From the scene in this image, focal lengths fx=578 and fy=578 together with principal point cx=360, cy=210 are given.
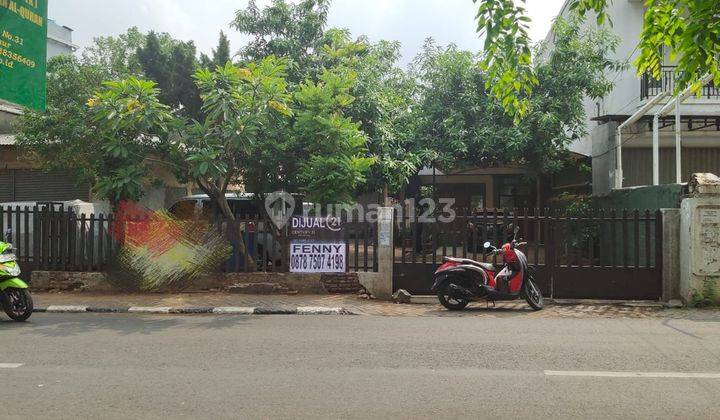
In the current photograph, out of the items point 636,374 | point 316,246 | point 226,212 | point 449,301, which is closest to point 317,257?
point 316,246

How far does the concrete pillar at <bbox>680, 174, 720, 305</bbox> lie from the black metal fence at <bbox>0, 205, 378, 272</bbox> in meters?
5.34

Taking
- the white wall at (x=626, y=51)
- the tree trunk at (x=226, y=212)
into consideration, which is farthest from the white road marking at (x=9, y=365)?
the white wall at (x=626, y=51)

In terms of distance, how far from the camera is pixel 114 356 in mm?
6184

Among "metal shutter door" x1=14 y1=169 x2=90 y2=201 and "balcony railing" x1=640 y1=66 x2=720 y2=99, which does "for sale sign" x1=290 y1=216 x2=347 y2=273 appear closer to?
"metal shutter door" x1=14 y1=169 x2=90 y2=201

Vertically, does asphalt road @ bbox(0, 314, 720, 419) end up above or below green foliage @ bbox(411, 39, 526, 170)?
below

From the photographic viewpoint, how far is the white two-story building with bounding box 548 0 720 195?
50.6ft

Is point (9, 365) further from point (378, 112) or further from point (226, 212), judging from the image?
point (378, 112)

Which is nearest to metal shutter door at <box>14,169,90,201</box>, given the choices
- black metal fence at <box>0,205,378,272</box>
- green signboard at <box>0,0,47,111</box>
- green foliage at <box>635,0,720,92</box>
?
black metal fence at <box>0,205,378,272</box>

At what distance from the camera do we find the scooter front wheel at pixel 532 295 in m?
9.31

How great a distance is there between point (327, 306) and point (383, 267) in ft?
4.68

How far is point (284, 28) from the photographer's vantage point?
1608cm

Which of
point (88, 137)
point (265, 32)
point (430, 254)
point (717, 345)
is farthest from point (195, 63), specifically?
point (717, 345)

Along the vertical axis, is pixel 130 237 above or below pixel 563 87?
below

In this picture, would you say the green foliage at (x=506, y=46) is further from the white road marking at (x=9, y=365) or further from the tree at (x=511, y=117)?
the tree at (x=511, y=117)
